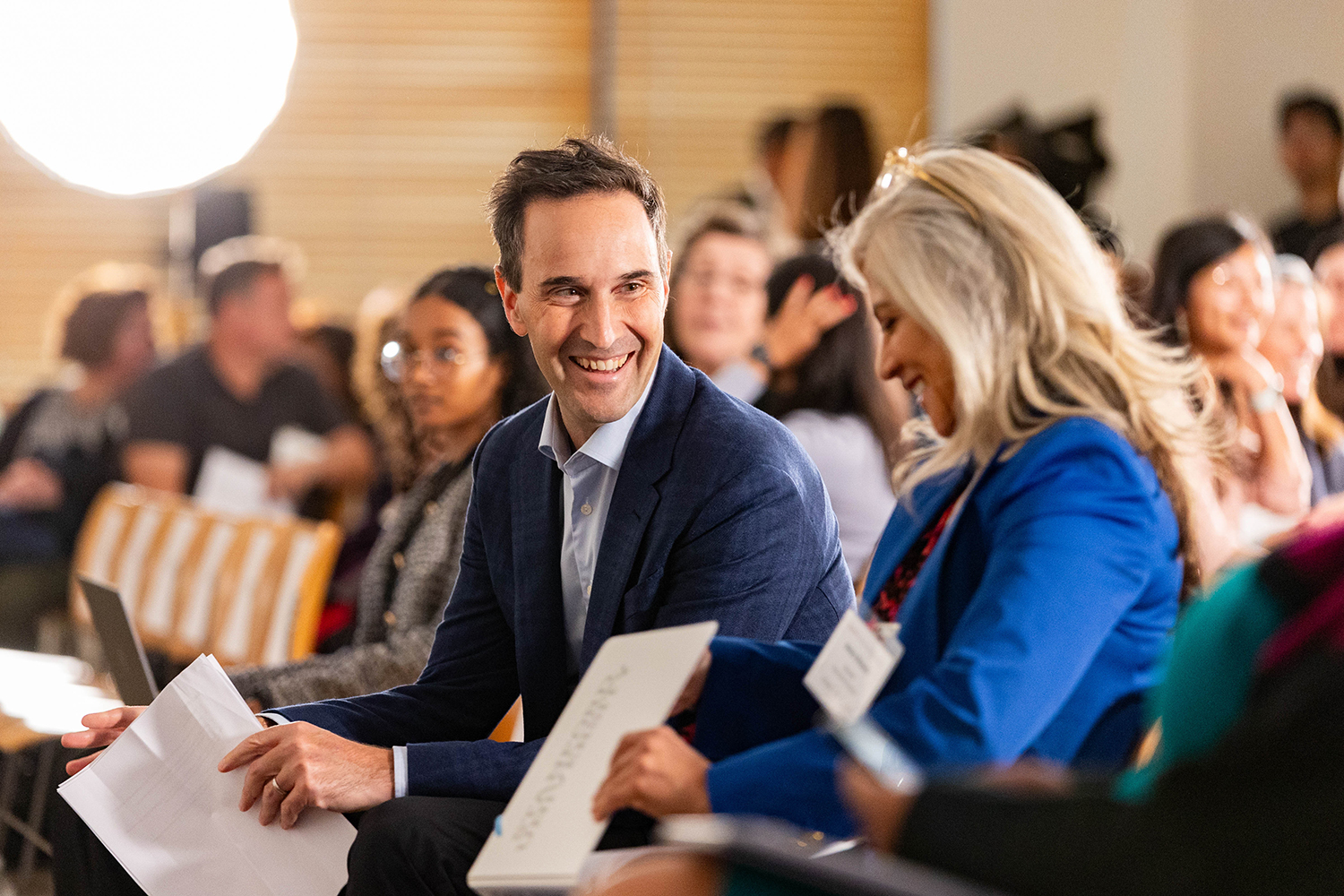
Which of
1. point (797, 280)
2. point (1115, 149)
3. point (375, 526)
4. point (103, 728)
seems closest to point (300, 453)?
point (375, 526)

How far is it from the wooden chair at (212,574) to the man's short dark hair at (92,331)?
1.56m

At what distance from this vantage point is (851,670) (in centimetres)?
128

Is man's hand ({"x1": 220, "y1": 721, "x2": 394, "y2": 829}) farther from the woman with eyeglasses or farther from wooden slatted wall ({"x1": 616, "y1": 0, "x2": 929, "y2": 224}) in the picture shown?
wooden slatted wall ({"x1": 616, "y1": 0, "x2": 929, "y2": 224})

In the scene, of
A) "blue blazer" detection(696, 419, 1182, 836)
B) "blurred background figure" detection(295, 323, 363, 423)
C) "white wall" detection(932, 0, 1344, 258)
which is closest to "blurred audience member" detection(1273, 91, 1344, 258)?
"white wall" detection(932, 0, 1344, 258)

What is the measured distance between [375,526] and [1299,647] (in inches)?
135

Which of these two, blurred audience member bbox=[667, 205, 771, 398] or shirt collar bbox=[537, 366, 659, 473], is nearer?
shirt collar bbox=[537, 366, 659, 473]

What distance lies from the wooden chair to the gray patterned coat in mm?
435

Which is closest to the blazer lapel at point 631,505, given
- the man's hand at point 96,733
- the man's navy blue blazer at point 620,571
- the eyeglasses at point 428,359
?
the man's navy blue blazer at point 620,571

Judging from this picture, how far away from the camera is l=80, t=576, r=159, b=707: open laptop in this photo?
217cm

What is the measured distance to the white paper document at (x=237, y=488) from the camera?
4613mm

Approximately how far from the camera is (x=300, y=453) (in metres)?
4.98

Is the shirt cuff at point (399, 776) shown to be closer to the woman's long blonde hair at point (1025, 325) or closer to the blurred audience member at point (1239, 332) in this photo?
the woman's long blonde hair at point (1025, 325)

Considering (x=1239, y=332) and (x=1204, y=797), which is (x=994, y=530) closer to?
(x=1204, y=797)

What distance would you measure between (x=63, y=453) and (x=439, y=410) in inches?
129
